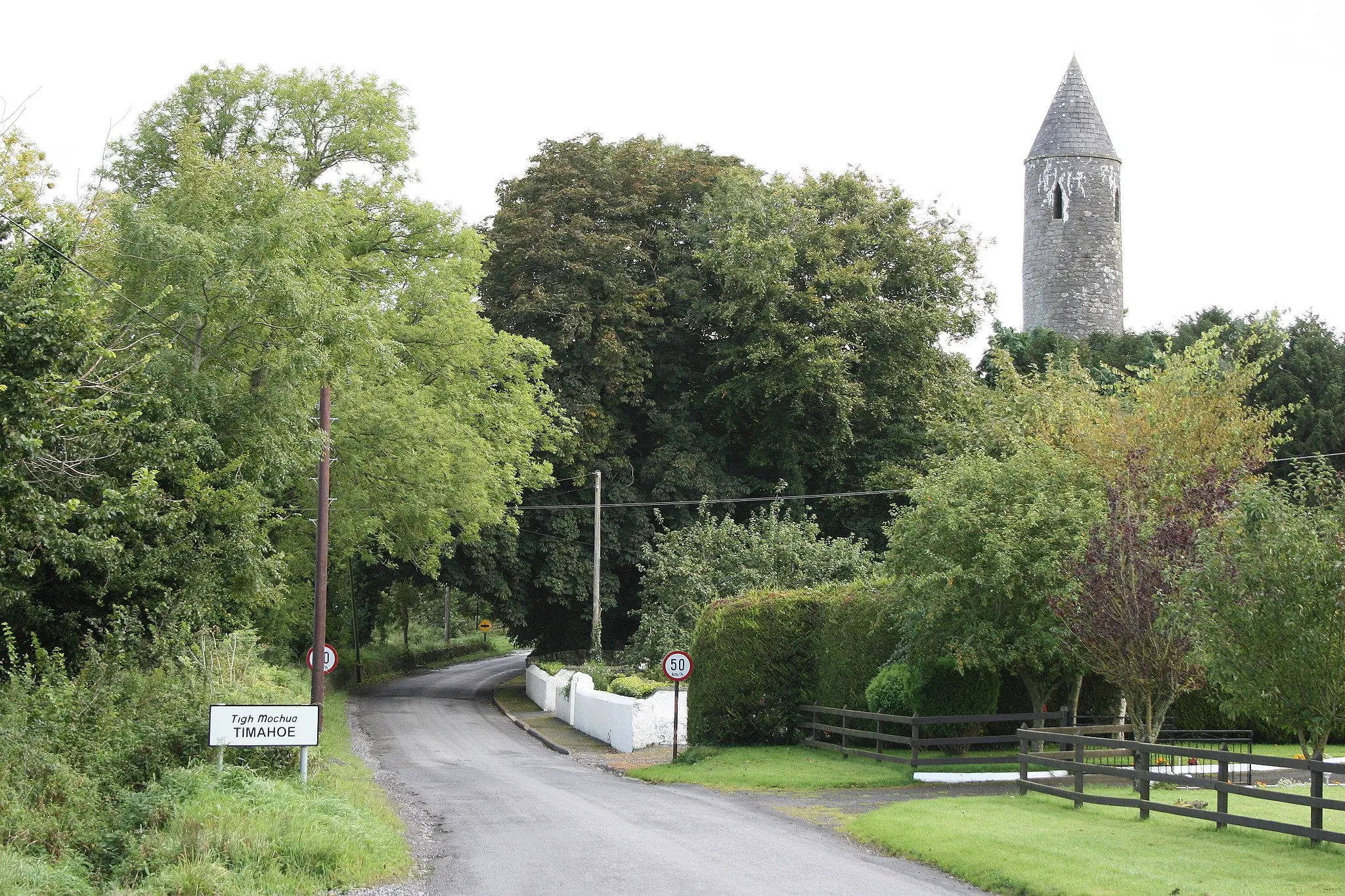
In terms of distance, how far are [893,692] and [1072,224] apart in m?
38.9

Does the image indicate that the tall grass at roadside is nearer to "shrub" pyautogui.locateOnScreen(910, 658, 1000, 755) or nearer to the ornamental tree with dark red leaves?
"shrub" pyautogui.locateOnScreen(910, 658, 1000, 755)

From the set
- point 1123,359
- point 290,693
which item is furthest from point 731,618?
point 1123,359

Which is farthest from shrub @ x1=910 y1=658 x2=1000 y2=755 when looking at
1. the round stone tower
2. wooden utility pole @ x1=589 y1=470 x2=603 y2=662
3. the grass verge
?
the round stone tower

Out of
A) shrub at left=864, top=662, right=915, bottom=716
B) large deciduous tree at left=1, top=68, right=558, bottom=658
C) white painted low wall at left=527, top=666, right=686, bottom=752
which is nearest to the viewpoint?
large deciduous tree at left=1, top=68, right=558, bottom=658

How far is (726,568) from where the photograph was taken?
114 ft

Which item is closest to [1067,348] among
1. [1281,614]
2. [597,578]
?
[597,578]

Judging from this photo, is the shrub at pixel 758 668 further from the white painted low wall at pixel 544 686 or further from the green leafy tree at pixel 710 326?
the green leafy tree at pixel 710 326

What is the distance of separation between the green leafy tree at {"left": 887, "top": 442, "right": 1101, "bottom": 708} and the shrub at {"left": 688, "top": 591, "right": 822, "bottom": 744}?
350 centimetres

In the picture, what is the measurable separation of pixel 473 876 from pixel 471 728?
2149 cm

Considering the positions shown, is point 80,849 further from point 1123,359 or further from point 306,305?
point 1123,359

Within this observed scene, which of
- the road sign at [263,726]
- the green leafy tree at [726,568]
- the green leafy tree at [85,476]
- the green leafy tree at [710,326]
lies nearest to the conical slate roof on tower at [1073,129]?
the green leafy tree at [710,326]

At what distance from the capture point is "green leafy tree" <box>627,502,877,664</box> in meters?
33.6

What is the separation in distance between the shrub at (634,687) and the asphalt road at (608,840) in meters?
3.16

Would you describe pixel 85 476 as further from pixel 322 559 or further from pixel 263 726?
pixel 322 559
